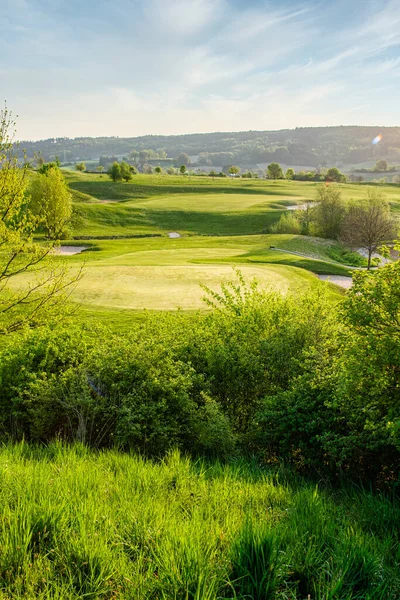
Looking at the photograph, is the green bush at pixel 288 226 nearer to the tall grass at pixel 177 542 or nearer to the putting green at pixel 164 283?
the putting green at pixel 164 283

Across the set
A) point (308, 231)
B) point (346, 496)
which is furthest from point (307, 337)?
point (308, 231)

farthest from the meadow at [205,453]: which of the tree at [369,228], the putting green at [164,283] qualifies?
the tree at [369,228]

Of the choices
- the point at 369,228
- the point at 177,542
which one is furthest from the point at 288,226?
the point at 177,542

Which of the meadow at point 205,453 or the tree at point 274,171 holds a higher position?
the tree at point 274,171

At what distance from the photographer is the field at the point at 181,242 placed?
25.7 metres

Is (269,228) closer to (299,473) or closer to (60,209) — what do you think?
(60,209)

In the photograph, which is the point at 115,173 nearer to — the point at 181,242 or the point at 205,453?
the point at 181,242

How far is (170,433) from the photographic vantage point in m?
11.0

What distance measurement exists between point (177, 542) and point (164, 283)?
22.7 metres

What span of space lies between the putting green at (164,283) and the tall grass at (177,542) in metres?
15.2

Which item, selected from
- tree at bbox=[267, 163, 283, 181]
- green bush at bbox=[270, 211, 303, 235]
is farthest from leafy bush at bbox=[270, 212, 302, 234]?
tree at bbox=[267, 163, 283, 181]

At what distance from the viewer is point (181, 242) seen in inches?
2238

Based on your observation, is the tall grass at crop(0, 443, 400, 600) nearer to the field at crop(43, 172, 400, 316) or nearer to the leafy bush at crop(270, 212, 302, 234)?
the field at crop(43, 172, 400, 316)

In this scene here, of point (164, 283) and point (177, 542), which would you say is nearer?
point (177, 542)
